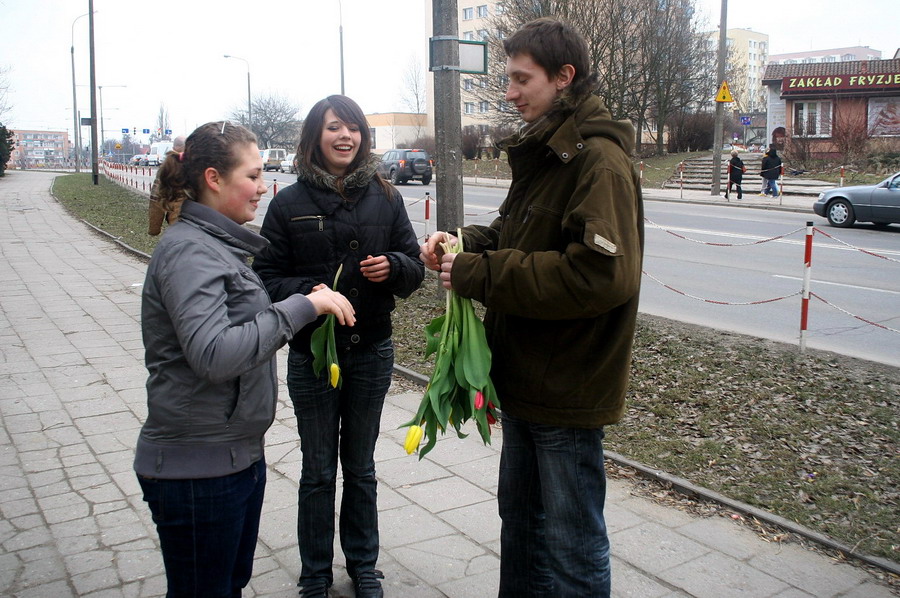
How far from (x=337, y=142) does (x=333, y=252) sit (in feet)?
1.41

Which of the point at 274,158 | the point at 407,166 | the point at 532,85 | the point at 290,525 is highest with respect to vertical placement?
the point at 274,158

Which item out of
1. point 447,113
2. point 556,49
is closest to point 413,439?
point 556,49

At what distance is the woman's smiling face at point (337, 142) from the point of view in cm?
314

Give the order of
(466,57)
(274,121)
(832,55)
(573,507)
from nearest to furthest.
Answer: (573,507) → (466,57) → (274,121) → (832,55)

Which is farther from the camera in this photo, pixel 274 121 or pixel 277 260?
pixel 274 121

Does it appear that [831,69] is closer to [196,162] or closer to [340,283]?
[340,283]

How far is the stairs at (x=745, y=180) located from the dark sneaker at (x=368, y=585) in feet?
83.1

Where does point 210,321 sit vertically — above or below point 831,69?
below

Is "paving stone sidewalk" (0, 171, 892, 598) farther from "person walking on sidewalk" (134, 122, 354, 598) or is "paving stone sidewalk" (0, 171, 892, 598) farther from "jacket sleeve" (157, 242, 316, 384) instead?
"jacket sleeve" (157, 242, 316, 384)

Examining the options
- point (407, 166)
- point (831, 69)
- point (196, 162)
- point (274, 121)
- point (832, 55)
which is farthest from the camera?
point (832, 55)

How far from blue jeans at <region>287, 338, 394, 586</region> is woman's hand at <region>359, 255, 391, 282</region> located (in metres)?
0.31

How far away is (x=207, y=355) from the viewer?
2.10m

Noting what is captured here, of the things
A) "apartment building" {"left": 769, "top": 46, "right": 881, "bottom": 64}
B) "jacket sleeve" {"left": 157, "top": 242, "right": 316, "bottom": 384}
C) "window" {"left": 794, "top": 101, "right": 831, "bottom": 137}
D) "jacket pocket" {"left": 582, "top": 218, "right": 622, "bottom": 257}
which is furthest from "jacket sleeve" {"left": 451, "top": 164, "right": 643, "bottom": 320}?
Result: "apartment building" {"left": 769, "top": 46, "right": 881, "bottom": 64}

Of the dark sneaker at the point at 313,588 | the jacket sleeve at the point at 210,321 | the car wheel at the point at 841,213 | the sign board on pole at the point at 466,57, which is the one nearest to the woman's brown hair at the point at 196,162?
the jacket sleeve at the point at 210,321
